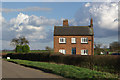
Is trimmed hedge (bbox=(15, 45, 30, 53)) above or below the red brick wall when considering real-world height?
below

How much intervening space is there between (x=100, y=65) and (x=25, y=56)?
101 ft

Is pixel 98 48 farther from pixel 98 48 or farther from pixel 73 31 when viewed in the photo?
pixel 73 31

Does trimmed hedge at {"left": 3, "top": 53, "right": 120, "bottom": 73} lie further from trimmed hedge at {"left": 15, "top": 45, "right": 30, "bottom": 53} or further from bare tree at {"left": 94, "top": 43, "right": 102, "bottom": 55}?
trimmed hedge at {"left": 15, "top": 45, "right": 30, "bottom": 53}

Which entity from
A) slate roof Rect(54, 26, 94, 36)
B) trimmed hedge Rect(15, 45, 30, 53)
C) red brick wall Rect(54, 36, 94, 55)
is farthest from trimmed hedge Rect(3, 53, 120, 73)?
trimmed hedge Rect(15, 45, 30, 53)

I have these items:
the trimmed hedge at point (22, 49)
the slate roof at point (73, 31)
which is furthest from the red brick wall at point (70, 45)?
the trimmed hedge at point (22, 49)

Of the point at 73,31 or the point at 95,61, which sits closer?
the point at 95,61

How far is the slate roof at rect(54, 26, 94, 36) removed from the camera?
52.0 metres

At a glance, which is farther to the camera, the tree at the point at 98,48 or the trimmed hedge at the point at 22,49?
the trimmed hedge at the point at 22,49

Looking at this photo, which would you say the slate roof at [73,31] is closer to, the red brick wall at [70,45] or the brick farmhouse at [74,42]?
the brick farmhouse at [74,42]

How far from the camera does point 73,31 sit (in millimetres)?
52781

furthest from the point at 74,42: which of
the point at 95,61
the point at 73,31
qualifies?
the point at 95,61

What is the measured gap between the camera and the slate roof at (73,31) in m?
52.0

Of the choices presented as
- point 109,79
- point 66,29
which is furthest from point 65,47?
point 109,79

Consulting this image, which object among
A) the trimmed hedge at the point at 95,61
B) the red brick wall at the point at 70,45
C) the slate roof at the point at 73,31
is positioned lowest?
the trimmed hedge at the point at 95,61
